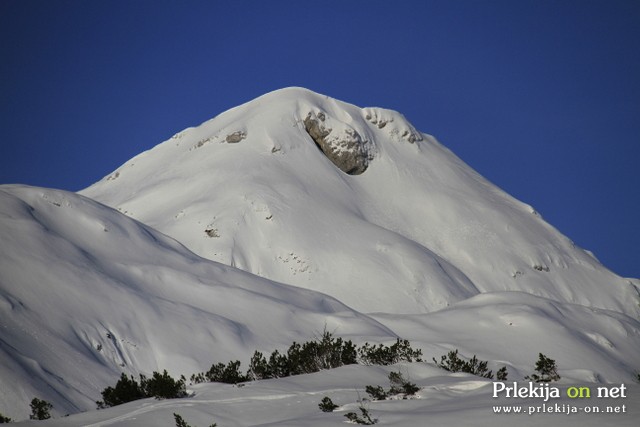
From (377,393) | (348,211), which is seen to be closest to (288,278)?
(348,211)

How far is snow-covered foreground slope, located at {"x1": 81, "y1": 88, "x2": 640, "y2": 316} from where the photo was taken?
63188mm

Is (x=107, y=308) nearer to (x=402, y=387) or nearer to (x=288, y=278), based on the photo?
(x=402, y=387)

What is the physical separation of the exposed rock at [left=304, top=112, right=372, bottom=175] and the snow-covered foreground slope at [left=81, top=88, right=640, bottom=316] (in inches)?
6.0

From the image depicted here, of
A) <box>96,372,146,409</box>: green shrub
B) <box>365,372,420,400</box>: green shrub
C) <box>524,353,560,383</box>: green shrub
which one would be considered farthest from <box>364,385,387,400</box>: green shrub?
<box>96,372,146,409</box>: green shrub

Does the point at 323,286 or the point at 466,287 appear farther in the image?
the point at 466,287

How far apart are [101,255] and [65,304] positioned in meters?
6.25

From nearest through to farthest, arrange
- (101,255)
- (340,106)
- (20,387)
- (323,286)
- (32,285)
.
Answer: (20,387), (32,285), (101,255), (323,286), (340,106)

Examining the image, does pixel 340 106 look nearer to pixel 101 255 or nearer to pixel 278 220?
pixel 278 220

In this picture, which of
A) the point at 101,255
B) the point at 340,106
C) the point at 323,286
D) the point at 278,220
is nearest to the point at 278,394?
the point at 101,255

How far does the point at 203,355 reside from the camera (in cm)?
2780

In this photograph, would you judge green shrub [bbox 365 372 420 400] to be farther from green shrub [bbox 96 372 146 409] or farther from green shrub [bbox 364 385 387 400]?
green shrub [bbox 96 372 146 409]

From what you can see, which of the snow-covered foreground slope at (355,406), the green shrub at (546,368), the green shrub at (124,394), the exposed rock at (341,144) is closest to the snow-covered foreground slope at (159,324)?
the snow-covered foreground slope at (355,406)

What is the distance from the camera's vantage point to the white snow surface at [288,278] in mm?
12977

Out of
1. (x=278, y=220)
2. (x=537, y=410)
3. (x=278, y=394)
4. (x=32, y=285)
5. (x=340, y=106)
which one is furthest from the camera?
(x=340, y=106)
